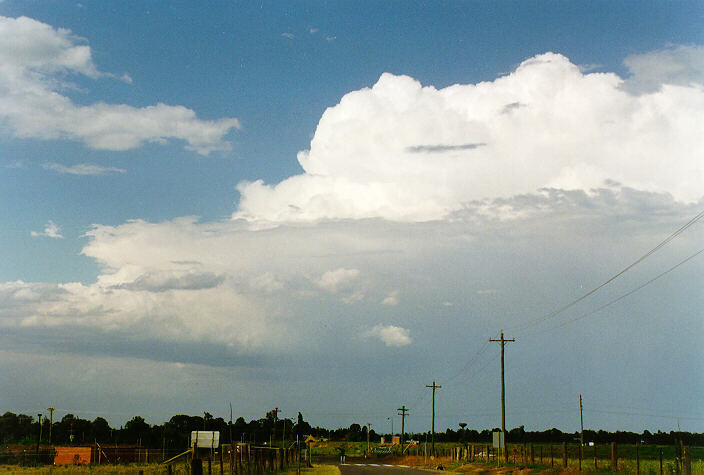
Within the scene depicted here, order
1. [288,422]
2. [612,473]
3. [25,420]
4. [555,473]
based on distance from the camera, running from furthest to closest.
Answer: [288,422] < [25,420] < [555,473] < [612,473]

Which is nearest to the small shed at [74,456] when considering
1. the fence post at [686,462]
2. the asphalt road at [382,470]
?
the asphalt road at [382,470]

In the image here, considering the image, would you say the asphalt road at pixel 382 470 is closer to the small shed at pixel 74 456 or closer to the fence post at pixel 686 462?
the small shed at pixel 74 456

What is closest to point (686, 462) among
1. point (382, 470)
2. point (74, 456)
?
point (382, 470)

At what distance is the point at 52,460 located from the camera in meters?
73.0

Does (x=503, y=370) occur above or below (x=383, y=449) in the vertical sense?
above

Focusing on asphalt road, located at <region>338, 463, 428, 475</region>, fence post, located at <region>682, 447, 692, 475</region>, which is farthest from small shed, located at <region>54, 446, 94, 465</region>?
fence post, located at <region>682, 447, 692, 475</region>

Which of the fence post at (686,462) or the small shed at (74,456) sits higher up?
the fence post at (686,462)

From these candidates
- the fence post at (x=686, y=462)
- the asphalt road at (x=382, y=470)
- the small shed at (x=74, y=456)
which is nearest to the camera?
the fence post at (x=686, y=462)

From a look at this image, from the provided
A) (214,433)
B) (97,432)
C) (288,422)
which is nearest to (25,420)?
(97,432)

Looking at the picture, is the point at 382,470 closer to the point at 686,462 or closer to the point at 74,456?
the point at 74,456

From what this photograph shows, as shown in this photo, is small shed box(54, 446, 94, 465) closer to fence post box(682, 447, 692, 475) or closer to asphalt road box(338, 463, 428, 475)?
asphalt road box(338, 463, 428, 475)

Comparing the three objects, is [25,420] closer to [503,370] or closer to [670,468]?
[503,370]

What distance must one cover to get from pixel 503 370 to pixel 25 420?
107828 millimetres

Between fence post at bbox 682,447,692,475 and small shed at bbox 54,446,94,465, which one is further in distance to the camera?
small shed at bbox 54,446,94,465
